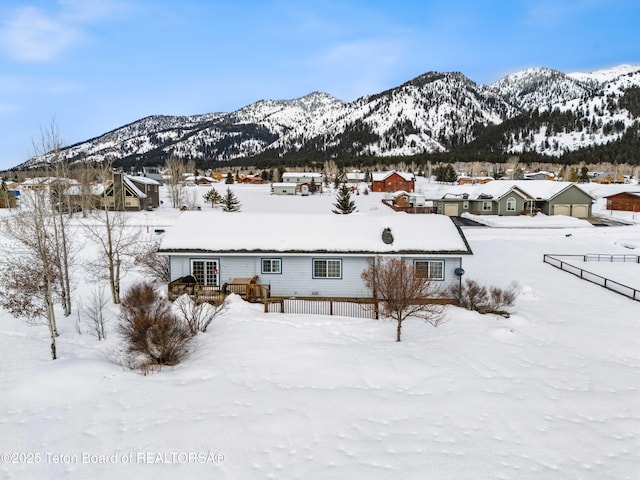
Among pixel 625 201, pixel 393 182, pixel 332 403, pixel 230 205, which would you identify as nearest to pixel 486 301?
pixel 332 403

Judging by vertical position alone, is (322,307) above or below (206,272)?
below

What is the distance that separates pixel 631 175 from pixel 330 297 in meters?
176

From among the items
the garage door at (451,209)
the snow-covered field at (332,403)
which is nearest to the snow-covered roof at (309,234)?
the snow-covered field at (332,403)

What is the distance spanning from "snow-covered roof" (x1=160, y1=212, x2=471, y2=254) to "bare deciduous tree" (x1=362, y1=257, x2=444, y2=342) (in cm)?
185

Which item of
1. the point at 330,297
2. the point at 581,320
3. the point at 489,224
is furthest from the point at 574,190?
the point at 330,297

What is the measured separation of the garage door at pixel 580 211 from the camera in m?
58.4

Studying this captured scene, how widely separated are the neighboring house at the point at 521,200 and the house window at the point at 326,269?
4650 centimetres

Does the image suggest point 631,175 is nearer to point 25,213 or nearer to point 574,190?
point 574,190

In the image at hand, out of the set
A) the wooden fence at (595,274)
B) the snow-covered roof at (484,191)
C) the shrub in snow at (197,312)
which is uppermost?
the snow-covered roof at (484,191)

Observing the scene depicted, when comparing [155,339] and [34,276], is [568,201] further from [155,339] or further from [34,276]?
[34,276]

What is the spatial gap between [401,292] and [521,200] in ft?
169

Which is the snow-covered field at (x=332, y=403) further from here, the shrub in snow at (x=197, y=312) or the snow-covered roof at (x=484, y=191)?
the snow-covered roof at (x=484, y=191)

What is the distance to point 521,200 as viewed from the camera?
197ft

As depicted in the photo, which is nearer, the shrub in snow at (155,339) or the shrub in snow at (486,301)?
the shrub in snow at (155,339)
